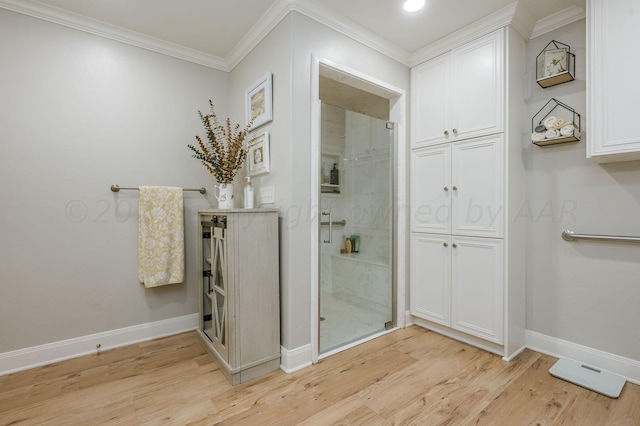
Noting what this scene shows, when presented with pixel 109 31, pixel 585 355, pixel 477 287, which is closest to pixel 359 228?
pixel 477 287

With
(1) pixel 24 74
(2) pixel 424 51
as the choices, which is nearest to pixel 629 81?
(2) pixel 424 51

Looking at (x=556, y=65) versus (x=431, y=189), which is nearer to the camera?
(x=556, y=65)

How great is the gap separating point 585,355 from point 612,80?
1.81 meters

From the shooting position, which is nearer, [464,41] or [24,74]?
[24,74]

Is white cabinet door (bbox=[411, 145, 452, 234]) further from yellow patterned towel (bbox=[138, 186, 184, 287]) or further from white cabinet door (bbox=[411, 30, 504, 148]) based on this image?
yellow patterned towel (bbox=[138, 186, 184, 287])

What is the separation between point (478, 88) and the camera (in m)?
2.25

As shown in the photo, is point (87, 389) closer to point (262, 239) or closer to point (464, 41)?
point (262, 239)

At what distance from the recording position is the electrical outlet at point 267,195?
219 centimetres

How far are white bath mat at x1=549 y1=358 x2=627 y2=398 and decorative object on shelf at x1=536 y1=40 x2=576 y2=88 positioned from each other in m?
2.01

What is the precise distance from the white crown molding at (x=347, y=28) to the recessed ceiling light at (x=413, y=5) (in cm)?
36

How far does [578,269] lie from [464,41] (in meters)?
1.92

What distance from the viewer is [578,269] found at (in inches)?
82.0

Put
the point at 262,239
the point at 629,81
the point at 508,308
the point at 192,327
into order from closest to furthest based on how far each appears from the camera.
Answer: the point at 629,81
the point at 262,239
the point at 508,308
the point at 192,327

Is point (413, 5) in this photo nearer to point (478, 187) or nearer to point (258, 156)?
point (478, 187)
